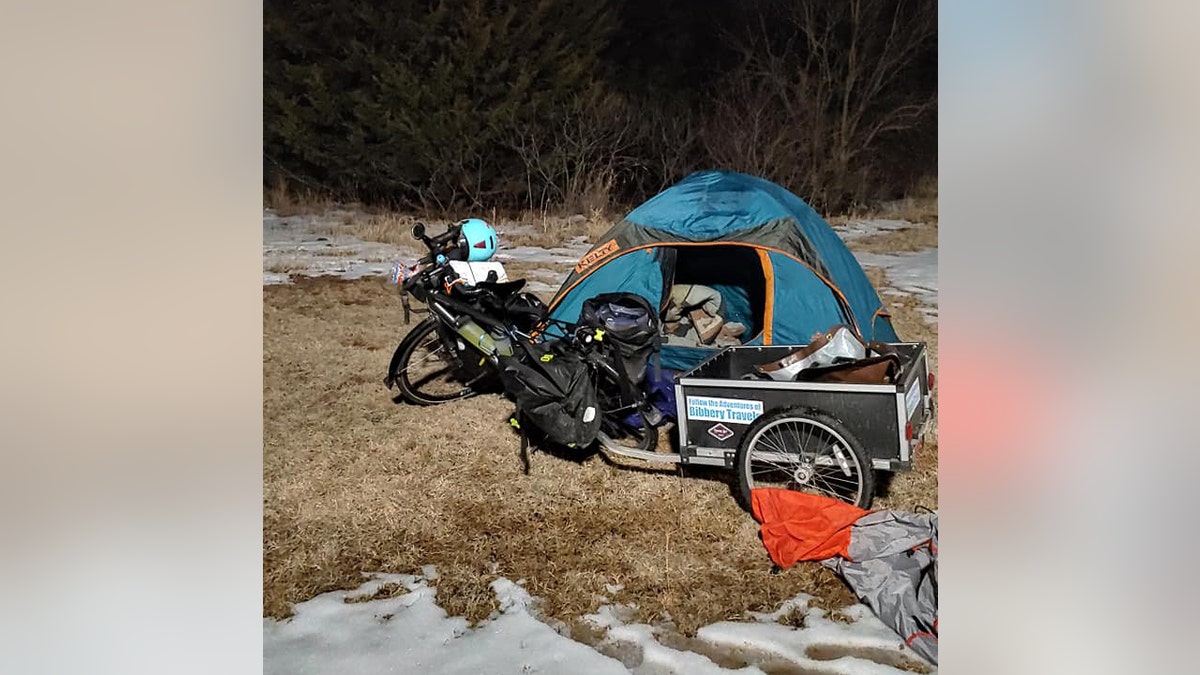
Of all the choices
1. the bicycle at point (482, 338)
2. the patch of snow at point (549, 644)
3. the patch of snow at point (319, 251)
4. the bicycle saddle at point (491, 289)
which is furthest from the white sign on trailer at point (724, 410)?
the patch of snow at point (319, 251)

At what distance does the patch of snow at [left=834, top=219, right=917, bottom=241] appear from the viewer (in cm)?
532

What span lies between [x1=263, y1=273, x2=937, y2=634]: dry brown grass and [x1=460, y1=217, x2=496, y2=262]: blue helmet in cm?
48

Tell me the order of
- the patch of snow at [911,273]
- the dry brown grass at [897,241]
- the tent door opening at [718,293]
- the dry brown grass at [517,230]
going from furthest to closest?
the dry brown grass at [517,230] → the dry brown grass at [897,241] → the patch of snow at [911,273] → the tent door opening at [718,293]

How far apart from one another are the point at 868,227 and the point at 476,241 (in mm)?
3493

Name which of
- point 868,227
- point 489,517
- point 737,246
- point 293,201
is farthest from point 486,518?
point 868,227

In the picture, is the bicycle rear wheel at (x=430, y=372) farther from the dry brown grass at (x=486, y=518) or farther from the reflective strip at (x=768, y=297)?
the reflective strip at (x=768, y=297)

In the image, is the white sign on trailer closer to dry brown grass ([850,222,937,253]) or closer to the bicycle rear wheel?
the bicycle rear wheel

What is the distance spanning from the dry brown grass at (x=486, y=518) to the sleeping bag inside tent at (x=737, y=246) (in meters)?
0.51

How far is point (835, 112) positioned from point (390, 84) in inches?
135

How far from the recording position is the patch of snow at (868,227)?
5.32 meters

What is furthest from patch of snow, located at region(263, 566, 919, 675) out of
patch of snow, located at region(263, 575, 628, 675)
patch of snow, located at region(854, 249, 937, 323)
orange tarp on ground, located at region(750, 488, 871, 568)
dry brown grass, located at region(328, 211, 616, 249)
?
dry brown grass, located at region(328, 211, 616, 249)

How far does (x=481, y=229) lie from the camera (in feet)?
9.25
